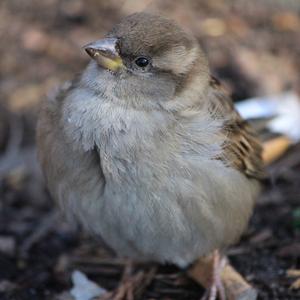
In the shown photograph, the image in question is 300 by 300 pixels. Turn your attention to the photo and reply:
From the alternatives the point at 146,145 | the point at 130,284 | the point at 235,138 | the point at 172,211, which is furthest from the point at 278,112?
the point at 146,145

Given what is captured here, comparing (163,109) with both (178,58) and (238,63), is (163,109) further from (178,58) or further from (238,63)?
(238,63)

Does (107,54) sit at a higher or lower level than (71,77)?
higher

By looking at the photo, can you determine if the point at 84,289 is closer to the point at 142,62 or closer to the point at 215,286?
the point at 215,286

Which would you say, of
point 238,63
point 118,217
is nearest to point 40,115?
point 118,217

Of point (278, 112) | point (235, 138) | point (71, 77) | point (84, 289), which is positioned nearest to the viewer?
point (235, 138)

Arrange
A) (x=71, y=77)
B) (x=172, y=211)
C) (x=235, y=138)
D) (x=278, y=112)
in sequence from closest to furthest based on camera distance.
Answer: (x=172, y=211), (x=235, y=138), (x=278, y=112), (x=71, y=77)

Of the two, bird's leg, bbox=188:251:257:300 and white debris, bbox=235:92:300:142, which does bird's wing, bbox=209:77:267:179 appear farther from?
white debris, bbox=235:92:300:142
